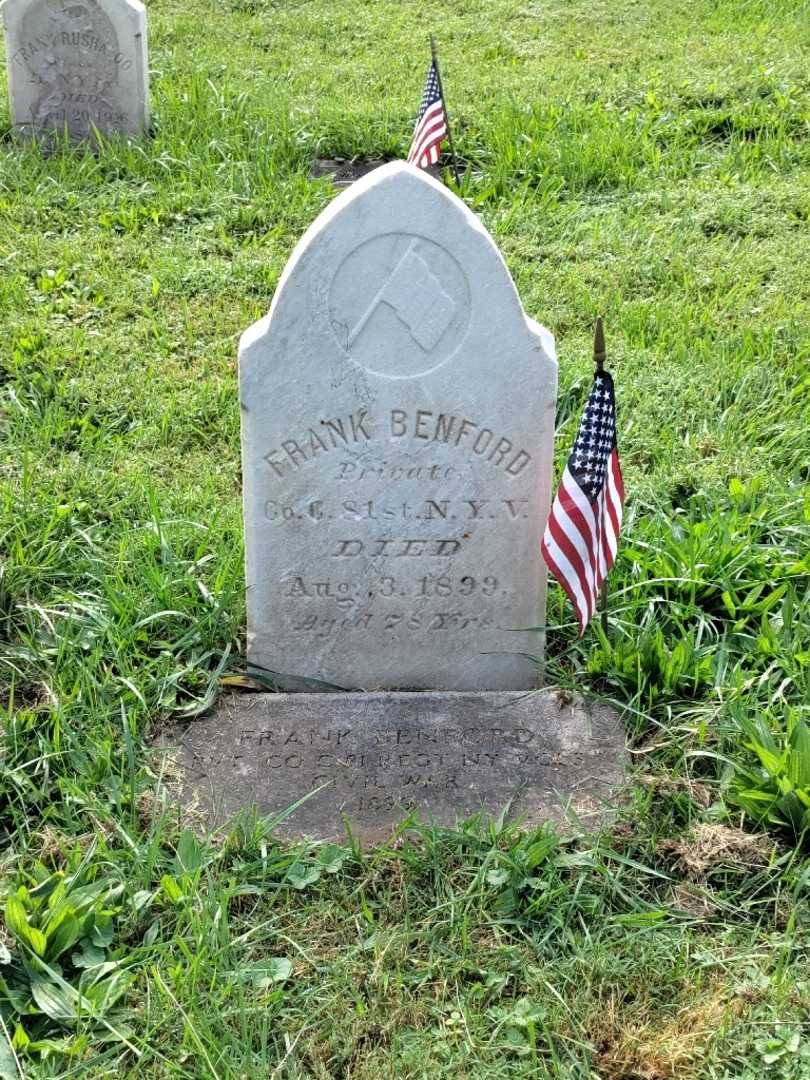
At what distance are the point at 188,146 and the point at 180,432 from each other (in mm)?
2896

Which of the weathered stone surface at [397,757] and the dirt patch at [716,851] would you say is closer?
the dirt patch at [716,851]

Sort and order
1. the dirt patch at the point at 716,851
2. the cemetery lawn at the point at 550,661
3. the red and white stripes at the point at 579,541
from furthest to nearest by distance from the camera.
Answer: the red and white stripes at the point at 579,541, the dirt patch at the point at 716,851, the cemetery lawn at the point at 550,661

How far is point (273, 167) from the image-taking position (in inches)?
262

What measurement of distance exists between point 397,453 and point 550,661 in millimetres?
736

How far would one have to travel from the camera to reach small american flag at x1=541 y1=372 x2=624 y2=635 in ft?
10.2

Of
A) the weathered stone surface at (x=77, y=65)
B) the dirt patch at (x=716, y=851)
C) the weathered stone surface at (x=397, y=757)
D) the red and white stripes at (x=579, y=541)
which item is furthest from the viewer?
the weathered stone surface at (x=77, y=65)

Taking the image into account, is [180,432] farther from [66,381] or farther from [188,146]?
[188,146]

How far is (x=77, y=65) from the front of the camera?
6.95 m

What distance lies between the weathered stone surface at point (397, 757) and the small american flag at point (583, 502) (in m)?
0.35

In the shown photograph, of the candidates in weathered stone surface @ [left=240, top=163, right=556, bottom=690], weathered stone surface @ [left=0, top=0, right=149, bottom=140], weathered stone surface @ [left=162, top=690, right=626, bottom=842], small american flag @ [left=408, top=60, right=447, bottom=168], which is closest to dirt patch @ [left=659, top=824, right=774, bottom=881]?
weathered stone surface @ [left=162, top=690, right=626, bottom=842]

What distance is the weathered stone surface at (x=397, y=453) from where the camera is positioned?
297 cm

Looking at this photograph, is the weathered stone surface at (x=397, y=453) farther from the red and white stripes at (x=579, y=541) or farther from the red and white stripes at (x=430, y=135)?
the red and white stripes at (x=430, y=135)

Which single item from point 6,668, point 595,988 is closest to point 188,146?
point 6,668

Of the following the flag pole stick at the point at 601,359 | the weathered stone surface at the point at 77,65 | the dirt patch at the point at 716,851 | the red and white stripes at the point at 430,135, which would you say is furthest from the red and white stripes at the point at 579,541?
the weathered stone surface at the point at 77,65
